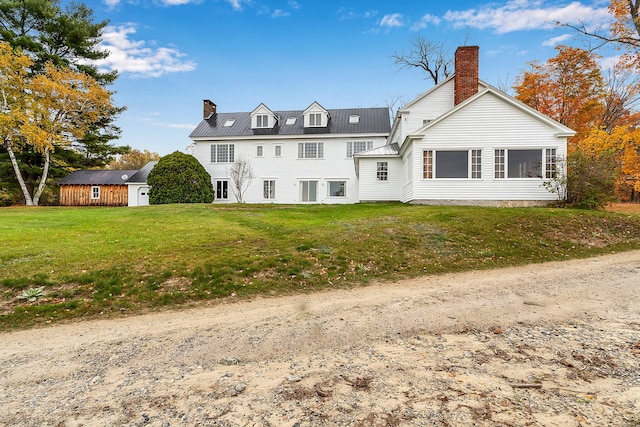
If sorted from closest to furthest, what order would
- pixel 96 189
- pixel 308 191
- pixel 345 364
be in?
pixel 345 364 < pixel 308 191 < pixel 96 189

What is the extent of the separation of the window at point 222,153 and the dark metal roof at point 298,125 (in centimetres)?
89

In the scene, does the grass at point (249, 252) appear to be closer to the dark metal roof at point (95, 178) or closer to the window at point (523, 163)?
the window at point (523, 163)

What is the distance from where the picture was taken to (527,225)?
10664 mm

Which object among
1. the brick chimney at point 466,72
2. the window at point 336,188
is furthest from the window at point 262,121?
the brick chimney at point 466,72

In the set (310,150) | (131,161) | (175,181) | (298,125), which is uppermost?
(131,161)

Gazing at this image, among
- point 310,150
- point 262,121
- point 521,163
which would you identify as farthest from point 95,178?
point 521,163

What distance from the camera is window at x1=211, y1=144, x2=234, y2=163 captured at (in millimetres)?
26453

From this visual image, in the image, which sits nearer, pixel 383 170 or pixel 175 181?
pixel 383 170

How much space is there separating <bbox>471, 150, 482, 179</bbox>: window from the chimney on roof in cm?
2271

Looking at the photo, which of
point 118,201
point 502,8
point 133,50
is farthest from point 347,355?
point 118,201

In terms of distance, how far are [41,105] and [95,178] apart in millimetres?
7088

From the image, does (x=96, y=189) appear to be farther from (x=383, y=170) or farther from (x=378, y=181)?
(x=383, y=170)

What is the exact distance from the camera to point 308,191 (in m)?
25.8

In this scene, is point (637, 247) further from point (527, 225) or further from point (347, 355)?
point (347, 355)
